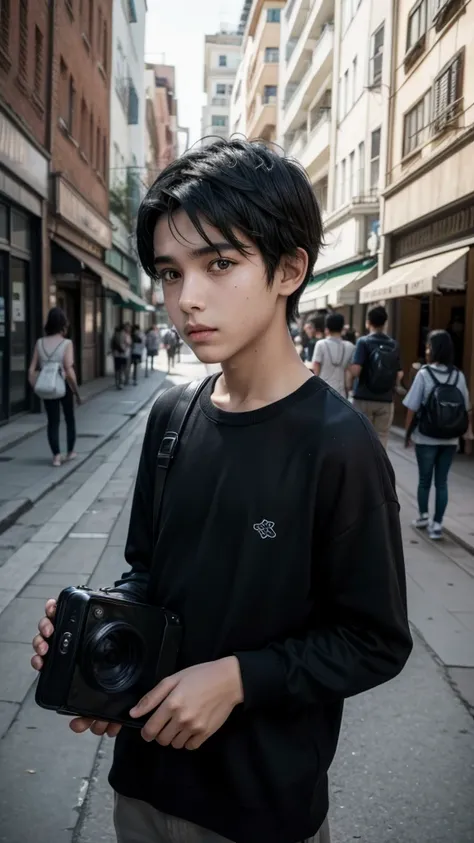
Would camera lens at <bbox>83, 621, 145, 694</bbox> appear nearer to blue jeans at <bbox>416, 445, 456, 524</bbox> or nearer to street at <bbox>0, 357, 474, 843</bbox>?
street at <bbox>0, 357, 474, 843</bbox>

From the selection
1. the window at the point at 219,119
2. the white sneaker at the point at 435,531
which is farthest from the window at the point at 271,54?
the window at the point at 219,119

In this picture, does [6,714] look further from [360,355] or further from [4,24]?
[4,24]

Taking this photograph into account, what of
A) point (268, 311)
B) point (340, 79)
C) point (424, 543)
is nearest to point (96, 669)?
point (268, 311)

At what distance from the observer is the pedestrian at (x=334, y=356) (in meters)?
8.87

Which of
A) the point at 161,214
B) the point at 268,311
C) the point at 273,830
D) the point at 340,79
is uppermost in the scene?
the point at 340,79

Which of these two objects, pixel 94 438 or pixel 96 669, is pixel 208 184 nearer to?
pixel 96 669

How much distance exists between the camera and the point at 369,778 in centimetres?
321

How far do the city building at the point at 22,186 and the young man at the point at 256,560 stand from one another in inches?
496

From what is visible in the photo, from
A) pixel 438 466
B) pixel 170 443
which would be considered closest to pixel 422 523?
pixel 438 466

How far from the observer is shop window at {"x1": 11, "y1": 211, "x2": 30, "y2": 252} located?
575 inches

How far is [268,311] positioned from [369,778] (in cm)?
240

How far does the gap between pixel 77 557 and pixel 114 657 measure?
517 cm

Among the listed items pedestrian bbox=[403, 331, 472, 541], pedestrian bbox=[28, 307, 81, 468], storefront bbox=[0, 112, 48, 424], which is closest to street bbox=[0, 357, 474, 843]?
pedestrian bbox=[403, 331, 472, 541]

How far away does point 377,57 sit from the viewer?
21641mm
